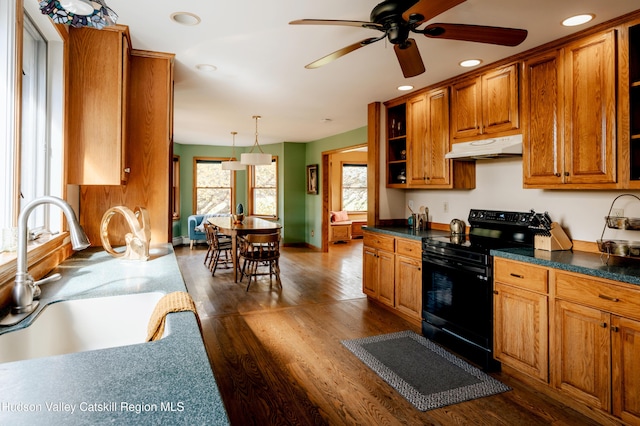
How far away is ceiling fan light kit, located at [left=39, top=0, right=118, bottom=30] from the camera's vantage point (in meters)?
1.24

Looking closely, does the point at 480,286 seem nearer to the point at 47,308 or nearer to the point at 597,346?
the point at 597,346

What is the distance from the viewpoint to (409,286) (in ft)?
12.2

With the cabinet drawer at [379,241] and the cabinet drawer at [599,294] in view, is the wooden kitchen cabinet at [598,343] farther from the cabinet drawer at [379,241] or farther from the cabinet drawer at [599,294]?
the cabinet drawer at [379,241]

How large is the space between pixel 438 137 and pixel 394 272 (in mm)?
1449

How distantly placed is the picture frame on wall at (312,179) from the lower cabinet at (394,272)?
410 cm

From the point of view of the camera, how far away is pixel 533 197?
3.24m

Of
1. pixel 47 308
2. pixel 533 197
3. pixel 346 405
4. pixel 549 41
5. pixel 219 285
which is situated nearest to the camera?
pixel 47 308

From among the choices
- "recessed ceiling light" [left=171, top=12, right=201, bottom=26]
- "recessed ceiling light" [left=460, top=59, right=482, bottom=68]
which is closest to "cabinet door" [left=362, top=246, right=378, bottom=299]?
"recessed ceiling light" [left=460, top=59, right=482, bottom=68]

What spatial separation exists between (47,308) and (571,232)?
3328mm

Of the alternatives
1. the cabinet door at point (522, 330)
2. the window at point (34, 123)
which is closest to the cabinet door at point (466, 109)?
the cabinet door at point (522, 330)

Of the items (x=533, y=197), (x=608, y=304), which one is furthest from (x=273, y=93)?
(x=608, y=304)

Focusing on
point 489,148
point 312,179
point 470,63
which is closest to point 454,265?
point 489,148

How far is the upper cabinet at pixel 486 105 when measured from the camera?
10.1ft

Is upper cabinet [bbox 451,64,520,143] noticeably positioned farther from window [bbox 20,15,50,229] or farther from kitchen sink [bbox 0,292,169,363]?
window [bbox 20,15,50,229]
